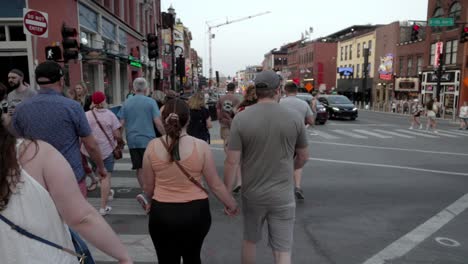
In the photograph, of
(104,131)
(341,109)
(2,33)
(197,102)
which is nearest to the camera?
(104,131)

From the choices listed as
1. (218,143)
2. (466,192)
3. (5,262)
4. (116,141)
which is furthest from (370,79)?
(5,262)

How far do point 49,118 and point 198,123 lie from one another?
128 inches

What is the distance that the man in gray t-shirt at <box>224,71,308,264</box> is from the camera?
2963 mm

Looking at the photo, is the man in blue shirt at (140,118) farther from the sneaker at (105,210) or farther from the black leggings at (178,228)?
the black leggings at (178,228)

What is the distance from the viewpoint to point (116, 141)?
533cm

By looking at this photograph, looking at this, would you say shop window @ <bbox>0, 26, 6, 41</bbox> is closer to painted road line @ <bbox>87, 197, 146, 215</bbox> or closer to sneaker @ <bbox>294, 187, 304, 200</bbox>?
painted road line @ <bbox>87, 197, 146, 215</bbox>

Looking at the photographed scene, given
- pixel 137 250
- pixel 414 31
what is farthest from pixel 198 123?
pixel 414 31

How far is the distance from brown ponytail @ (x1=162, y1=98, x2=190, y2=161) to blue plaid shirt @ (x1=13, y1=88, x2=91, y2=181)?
1.09 meters

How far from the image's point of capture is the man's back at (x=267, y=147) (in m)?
2.96

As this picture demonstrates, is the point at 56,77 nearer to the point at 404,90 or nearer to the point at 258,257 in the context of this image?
the point at 258,257

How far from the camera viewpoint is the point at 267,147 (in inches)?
117

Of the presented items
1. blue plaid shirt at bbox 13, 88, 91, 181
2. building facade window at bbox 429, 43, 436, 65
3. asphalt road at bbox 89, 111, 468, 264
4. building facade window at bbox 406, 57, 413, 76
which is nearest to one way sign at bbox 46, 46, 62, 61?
asphalt road at bbox 89, 111, 468, 264

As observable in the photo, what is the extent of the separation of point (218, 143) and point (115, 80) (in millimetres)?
11323

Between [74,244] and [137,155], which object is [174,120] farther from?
[137,155]
